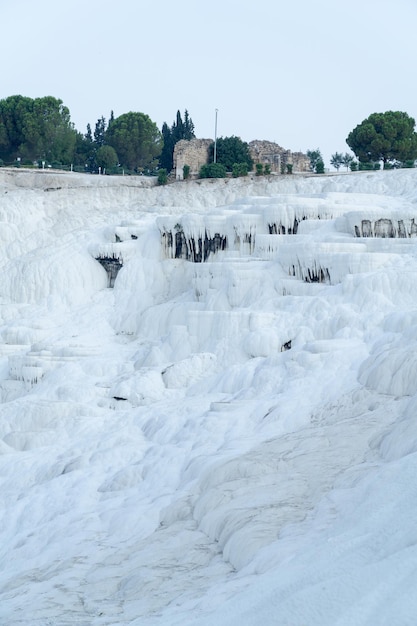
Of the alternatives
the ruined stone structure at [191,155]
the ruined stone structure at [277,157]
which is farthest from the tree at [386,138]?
the ruined stone structure at [191,155]

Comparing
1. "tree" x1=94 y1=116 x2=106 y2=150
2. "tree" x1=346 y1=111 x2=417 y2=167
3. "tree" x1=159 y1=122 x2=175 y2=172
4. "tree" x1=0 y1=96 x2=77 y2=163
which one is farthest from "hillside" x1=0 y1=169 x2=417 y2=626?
"tree" x1=94 y1=116 x2=106 y2=150

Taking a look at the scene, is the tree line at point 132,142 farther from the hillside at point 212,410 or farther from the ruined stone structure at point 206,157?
the hillside at point 212,410

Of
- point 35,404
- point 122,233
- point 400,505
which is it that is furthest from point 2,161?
point 400,505

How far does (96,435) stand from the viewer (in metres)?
20.6

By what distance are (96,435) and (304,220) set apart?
10429mm

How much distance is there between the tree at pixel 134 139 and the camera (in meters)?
51.2

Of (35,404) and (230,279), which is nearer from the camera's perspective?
(35,404)

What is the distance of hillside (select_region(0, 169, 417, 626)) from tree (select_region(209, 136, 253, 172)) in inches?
285

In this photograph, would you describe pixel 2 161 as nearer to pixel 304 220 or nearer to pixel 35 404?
pixel 304 220

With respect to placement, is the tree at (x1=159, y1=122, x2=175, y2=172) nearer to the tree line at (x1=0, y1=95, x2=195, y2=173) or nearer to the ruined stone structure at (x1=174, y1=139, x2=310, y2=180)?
the tree line at (x1=0, y1=95, x2=195, y2=173)

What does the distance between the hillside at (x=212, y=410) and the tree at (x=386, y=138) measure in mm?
5906

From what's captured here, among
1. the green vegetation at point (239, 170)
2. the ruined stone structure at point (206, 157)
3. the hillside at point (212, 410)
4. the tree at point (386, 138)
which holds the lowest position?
the hillside at point (212, 410)

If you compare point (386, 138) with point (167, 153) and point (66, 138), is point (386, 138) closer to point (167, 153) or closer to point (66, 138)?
point (167, 153)

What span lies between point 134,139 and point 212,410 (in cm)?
3333
